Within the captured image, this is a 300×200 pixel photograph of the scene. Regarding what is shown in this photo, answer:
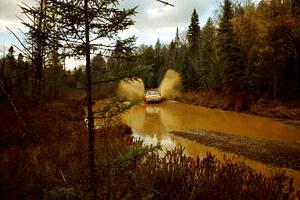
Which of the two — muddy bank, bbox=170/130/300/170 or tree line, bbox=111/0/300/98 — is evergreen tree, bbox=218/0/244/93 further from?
muddy bank, bbox=170/130/300/170

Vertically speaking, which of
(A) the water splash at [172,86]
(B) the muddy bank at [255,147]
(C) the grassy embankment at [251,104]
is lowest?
(B) the muddy bank at [255,147]

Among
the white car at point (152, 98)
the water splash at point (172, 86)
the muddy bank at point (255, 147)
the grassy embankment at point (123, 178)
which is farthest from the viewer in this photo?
the water splash at point (172, 86)

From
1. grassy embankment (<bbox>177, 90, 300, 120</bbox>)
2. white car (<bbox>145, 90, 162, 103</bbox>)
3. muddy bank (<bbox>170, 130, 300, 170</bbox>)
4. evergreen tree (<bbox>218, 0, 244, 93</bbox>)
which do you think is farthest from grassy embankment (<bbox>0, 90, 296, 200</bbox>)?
white car (<bbox>145, 90, 162, 103</bbox>)

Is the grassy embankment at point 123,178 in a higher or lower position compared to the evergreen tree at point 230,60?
lower

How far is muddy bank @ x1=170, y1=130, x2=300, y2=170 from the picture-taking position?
505 inches

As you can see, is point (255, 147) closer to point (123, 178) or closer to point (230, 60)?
point (123, 178)

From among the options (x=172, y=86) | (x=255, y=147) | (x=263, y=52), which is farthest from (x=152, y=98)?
(x=255, y=147)

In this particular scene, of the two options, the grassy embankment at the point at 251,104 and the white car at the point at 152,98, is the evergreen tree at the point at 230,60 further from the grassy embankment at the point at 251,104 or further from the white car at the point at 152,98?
the white car at the point at 152,98

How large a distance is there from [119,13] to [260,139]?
15.4 meters

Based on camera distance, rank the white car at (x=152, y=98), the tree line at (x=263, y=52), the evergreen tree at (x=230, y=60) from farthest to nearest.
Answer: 1. the white car at (x=152, y=98)
2. the evergreen tree at (x=230, y=60)
3. the tree line at (x=263, y=52)

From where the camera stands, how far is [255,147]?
15164mm

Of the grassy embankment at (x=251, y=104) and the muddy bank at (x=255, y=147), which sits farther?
the grassy embankment at (x=251, y=104)

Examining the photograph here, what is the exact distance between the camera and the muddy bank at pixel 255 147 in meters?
12.8

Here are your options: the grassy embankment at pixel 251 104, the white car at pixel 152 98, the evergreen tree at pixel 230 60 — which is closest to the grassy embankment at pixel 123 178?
the grassy embankment at pixel 251 104
